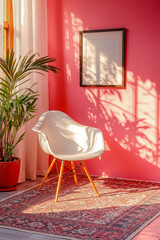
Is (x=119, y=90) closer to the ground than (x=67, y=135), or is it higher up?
higher up

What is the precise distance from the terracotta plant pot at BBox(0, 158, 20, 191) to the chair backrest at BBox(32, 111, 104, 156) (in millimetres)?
450

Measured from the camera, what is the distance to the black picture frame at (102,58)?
491 centimetres

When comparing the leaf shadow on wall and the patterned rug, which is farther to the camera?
the leaf shadow on wall

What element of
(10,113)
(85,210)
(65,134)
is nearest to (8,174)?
(10,113)

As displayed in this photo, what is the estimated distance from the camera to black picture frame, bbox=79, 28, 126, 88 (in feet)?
16.1

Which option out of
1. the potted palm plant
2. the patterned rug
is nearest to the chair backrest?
the potted palm plant

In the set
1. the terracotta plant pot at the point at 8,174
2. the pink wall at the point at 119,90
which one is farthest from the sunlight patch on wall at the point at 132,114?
the terracotta plant pot at the point at 8,174

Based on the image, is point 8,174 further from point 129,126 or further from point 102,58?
point 102,58

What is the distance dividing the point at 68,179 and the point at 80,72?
4.43 feet

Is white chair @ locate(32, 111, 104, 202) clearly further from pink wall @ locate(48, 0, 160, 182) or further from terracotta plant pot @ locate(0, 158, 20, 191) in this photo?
pink wall @ locate(48, 0, 160, 182)

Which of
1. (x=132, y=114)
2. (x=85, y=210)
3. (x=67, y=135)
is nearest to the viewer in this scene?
(x=85, y=210)

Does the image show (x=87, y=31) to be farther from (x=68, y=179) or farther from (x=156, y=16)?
(x=68, y=179)

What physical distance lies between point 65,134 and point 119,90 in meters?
0.88

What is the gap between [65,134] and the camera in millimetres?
4707
